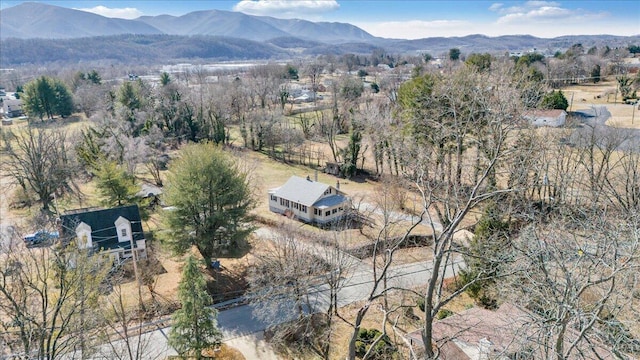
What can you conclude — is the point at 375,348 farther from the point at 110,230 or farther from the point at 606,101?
the point at 606,101

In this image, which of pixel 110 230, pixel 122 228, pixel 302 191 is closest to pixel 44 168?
pixel 110 230

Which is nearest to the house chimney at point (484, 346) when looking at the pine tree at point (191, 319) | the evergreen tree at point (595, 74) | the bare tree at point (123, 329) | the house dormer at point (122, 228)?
the pine tree at point (191, 319)

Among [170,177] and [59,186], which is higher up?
[170,177]

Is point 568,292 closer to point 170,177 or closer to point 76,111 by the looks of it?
point 170,177

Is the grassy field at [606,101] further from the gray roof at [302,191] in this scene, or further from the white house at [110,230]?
the white house at [110,230]

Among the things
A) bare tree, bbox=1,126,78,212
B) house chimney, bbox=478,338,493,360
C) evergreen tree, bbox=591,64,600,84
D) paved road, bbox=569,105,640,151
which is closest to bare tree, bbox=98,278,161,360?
house chimney, bbox=478,338,493,360

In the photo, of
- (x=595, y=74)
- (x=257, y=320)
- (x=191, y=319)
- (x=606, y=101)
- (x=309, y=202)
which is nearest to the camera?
(x=191, y=319)

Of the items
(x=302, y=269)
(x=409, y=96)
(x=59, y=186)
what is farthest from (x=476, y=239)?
(x=59, y=186)
